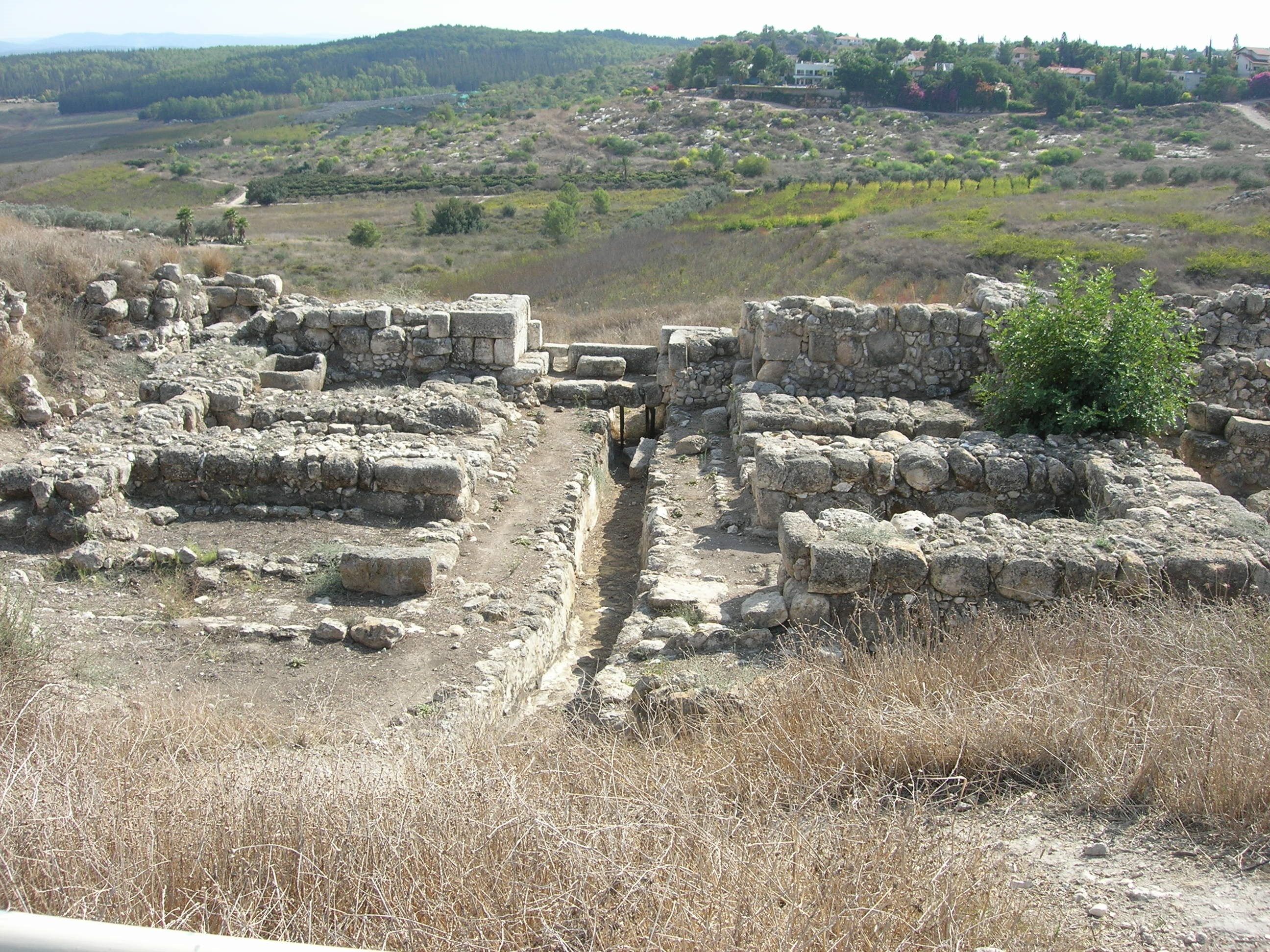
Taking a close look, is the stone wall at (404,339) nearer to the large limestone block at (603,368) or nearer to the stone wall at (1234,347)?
the large limestone block at (603,368)

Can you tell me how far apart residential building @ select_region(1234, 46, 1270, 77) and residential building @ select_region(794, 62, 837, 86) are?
36254 mm

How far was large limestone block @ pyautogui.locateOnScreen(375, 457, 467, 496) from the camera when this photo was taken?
760 centimetres

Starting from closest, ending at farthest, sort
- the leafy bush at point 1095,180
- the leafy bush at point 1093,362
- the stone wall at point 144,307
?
1. the leafy bush at point 1093,362
2. the stone wall at point 144,307
3. the leafy bush at point 1095,180

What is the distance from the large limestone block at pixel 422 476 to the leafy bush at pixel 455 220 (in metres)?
37.3

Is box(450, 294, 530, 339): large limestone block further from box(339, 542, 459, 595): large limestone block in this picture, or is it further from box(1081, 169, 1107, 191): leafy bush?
box(1081, 169, 1107, 191): leafy bush

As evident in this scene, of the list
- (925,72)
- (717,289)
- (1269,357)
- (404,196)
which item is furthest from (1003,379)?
(925,72)

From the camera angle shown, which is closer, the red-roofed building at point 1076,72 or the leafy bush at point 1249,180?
the leafy bush at point 1249,180

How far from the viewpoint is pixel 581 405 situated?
11.7 metres

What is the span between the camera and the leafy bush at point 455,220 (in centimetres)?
4372

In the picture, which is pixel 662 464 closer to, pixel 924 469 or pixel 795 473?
pixel 795 473

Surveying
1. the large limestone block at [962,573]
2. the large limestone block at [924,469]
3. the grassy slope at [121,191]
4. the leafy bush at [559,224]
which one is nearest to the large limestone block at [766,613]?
the large limestone block at [962,573]

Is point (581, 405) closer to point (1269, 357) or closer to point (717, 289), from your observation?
point (1269, 357)

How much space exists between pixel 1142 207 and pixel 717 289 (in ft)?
62.1

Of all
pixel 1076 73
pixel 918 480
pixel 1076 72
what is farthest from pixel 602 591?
pixel 1076 72
